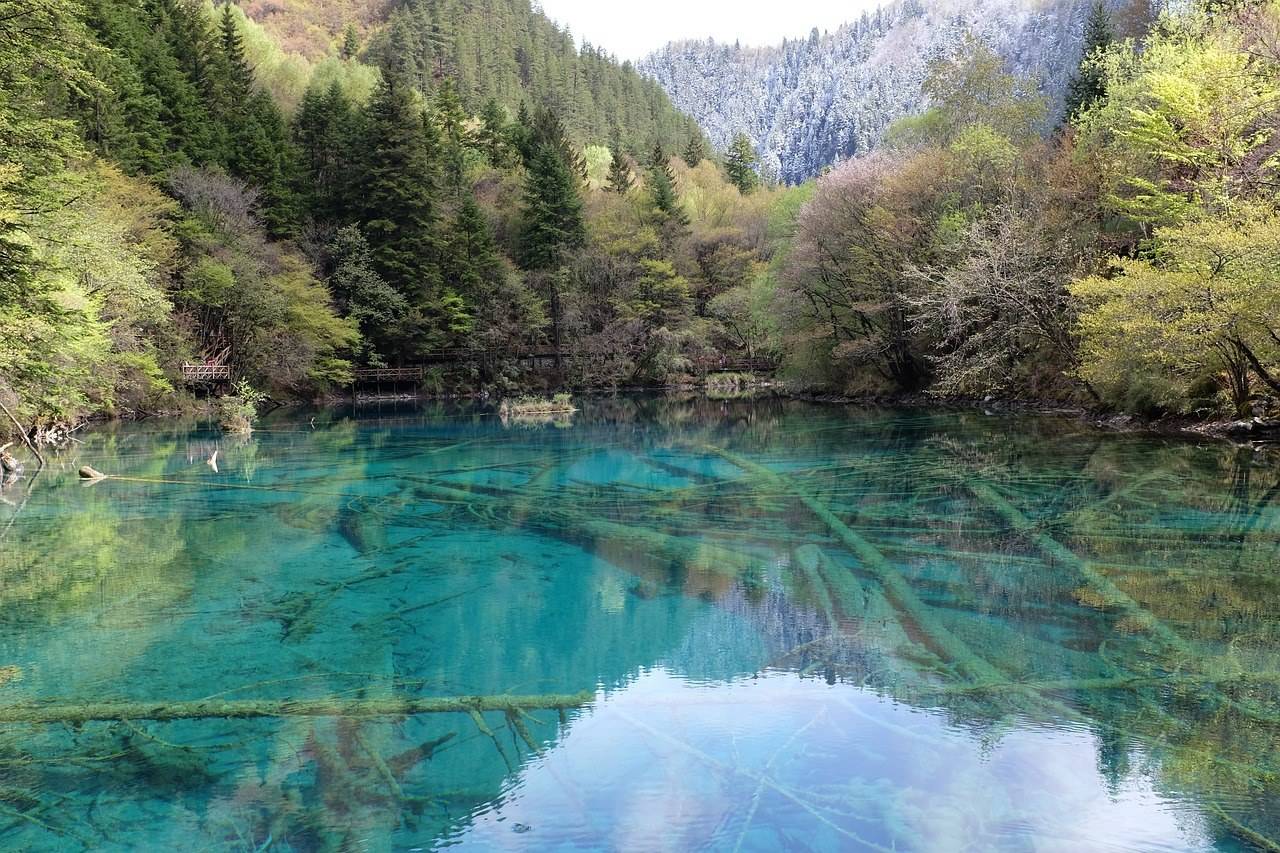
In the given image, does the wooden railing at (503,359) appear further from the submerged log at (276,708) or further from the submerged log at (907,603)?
the submerged log at (276,708)

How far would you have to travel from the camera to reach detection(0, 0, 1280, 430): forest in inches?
640

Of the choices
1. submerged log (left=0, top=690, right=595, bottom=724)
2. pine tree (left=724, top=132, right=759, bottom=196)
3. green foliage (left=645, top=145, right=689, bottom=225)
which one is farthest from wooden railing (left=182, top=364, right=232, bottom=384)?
pine tree (left=724, top=132, right=759, bottom=196)

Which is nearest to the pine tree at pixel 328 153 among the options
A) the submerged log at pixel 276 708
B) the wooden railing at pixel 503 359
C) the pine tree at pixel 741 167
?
the wooden railing at pixel 503 359

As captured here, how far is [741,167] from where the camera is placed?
7256cm

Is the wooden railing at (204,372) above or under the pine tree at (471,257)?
under

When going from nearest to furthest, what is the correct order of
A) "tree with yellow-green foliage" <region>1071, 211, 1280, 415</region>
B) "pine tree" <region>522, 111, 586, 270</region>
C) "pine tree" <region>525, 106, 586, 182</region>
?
"tree with yellow-green foliage" <region>1071, 211, 1280, 415</region> → "pine tree" <region>522, 111, 586, 270</region> → "pine tree" <region>525, 106, 586, 182</region>

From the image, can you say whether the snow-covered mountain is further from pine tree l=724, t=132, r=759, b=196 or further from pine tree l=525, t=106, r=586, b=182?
pine tree l=525, t=106, r=586, b=182

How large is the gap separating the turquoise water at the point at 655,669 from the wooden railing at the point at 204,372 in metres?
19.8

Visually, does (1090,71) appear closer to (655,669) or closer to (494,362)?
(494,362)

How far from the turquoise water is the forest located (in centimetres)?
565

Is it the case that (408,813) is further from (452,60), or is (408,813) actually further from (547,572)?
(452,60)

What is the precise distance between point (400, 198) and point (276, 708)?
42.1m

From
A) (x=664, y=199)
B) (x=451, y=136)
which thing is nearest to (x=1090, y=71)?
(x=664, y=199)

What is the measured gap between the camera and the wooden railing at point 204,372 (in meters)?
30.9
